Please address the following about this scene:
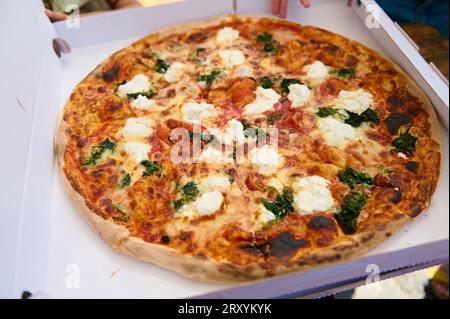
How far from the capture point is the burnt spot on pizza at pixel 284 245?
2035mm

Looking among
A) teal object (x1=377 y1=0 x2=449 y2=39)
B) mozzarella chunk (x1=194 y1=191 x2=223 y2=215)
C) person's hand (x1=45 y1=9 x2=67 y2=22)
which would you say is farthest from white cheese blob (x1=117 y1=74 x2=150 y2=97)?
teal object (x1=377 y1=0 x2=449 y2=39)

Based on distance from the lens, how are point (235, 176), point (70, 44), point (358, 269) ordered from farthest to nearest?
point (70, 44) → point (235, 176) → point (358, 269)

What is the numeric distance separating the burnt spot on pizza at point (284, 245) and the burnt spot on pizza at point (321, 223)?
0.32 feet

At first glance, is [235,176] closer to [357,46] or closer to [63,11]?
[357,46]

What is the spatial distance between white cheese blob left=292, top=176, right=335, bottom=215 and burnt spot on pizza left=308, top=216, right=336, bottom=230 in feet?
0.23

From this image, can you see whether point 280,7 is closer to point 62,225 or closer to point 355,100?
point 355,100

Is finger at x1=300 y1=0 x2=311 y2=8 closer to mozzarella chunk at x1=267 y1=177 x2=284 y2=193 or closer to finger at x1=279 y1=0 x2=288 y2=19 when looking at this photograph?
finger at x1=279 y1=0 x2=288 y2=19

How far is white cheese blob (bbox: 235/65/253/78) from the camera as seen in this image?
2895 mm

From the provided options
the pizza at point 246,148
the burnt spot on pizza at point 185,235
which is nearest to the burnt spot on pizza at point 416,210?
the pizza at point 246,148

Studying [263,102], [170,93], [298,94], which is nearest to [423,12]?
[298,94]

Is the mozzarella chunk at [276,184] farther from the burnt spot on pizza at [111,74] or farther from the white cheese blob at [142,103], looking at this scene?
the burnt spot on pizza at [111,74]

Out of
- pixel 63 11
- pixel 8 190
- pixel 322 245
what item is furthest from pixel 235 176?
pixel 63 11
